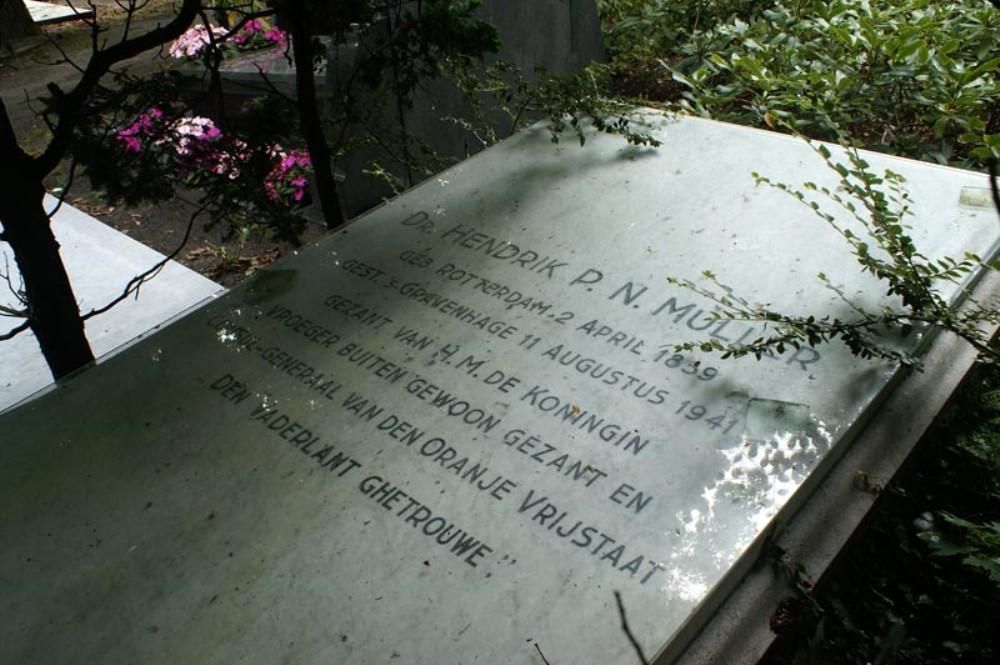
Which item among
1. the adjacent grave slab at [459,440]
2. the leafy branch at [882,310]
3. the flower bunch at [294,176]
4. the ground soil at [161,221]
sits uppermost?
the leafy branch at [882,310]

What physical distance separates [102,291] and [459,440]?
2.70 m

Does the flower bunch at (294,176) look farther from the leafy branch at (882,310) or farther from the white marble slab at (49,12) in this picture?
the white marble slab at (49,12)

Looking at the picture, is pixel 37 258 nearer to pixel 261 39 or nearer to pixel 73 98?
pixel 73 98

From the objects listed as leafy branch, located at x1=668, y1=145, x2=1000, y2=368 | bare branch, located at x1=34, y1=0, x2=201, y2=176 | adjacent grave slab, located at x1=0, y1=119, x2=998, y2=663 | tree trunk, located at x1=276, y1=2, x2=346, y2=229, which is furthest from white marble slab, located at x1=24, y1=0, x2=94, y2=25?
leafy branch, located at x1=668, y1=145, x2=1000, y2=368

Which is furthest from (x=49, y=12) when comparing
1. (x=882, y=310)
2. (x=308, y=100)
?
(x=882, y=310)

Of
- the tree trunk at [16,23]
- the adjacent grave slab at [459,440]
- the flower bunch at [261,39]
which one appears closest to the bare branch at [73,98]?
the adjacent grave slab at [459,440]

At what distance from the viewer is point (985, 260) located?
2273 millimetres

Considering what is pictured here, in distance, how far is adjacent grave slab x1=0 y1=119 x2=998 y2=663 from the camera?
1.67m

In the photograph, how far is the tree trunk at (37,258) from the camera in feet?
8.32

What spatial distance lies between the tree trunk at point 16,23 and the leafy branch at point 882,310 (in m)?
9.51

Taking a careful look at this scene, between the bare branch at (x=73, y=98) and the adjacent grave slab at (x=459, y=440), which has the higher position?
the bare branch at (x=73, y=98)

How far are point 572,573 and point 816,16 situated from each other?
3675mm

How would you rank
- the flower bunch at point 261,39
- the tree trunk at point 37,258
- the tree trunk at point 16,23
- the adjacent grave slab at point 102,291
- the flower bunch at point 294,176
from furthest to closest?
the tree trunk at point 16,23 < the flower bunch at point 261,39 < the flower bunch at point 294,176 < the adjacent grave slab at point 102,291 < the tree trunk at point 37,258

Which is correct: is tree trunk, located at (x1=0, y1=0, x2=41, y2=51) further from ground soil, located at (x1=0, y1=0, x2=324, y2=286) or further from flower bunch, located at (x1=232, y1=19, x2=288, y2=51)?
flower bunch, located at (x1=232, y1=19, x2=288, y2=51)
